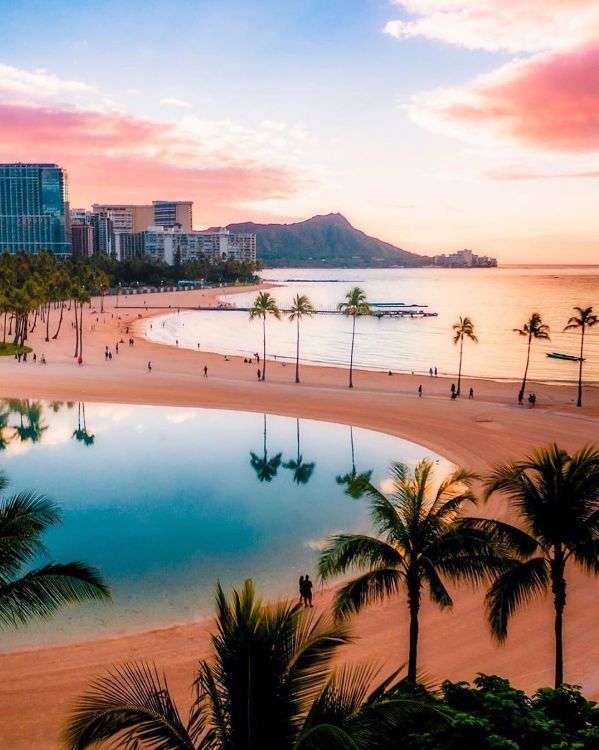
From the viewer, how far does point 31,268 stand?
6073 inches

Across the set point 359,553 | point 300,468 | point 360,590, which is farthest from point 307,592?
point 300,468

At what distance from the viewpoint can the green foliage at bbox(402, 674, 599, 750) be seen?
7.89m

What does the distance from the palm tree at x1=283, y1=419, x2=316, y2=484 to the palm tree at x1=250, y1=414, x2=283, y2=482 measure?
26.1 inches

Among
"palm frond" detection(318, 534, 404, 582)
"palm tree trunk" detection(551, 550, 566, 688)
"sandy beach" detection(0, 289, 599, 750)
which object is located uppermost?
"palm frond" detection(318, 534, 404, 582)

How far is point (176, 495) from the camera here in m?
29.5

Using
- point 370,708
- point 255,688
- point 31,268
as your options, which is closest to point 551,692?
point 370,708

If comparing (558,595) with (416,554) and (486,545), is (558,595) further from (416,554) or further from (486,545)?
(416,554)

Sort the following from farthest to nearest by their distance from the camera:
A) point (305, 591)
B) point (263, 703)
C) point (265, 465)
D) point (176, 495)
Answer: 1. point (265, 465)
2. point (176, 495)
3. point (305, 591)
4. point (263, 703)

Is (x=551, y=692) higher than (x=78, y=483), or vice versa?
(x=551, y=692)

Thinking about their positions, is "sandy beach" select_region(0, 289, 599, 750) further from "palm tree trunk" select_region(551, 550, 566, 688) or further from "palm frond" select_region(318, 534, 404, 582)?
"palm frond" select_region(318, 534, 404, 582)

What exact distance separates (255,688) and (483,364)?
72327 millimetres

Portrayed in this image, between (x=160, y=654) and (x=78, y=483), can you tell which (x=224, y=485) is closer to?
(x=78, y=483)

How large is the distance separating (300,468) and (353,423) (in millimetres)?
9923

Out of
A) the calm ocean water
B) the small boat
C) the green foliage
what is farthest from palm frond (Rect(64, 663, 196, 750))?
the small boat
